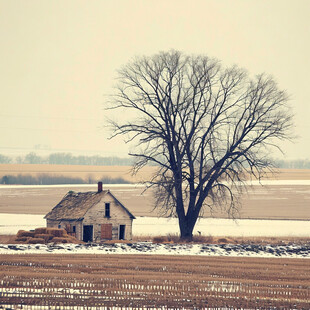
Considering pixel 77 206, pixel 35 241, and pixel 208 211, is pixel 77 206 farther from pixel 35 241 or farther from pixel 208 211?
pixel 208 211

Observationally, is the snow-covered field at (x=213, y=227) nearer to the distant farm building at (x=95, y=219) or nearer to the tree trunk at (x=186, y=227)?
the tree trunk at (x=186, y=227)

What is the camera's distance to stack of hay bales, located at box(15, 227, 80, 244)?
4738cm

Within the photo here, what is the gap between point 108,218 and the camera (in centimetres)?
5900

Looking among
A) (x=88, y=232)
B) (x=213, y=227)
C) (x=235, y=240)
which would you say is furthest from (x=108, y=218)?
(x=213, y=227)

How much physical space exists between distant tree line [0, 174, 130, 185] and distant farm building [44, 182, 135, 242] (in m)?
99.4

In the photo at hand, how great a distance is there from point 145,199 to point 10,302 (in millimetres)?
93131

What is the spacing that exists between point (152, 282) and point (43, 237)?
918 inches

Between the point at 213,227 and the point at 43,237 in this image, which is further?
the point at 213,227

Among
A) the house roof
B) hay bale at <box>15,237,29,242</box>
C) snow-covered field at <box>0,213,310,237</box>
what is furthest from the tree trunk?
hay bale at <box>15,237,29,242</box>

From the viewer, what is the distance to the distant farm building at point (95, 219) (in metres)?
57.9

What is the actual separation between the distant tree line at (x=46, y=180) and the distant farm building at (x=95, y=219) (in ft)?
326

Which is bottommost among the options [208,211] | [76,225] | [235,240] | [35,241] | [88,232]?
[235,240]

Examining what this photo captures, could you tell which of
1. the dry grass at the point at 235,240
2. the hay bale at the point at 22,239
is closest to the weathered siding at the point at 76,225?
the dry grass at the point at 235,240

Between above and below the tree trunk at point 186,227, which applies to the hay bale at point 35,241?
below
